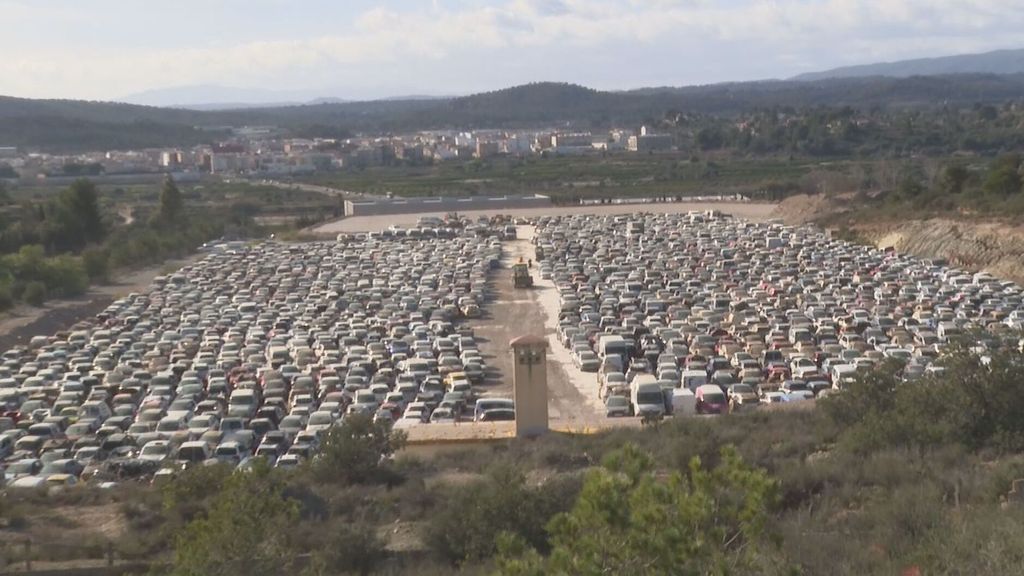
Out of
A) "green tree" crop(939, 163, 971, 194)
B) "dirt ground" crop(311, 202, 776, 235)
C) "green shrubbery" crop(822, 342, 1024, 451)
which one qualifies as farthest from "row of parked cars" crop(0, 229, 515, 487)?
"green tree" crop(939, 163, 971, 194)

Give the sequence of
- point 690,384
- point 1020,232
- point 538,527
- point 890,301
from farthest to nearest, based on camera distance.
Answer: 1. point 1020,232
2. point 890,301
3. point 690,384
4. point 538,527

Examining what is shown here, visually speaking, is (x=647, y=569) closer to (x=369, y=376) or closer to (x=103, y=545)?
(x=103, y=545)

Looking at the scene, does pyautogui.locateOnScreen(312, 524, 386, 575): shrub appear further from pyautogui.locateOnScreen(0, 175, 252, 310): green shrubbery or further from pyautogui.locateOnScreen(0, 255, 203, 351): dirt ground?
pyautogui.locateOnScreen(0, 175, 252, 310): green shrubbery

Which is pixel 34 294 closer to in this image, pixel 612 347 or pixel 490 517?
pixel 612 347

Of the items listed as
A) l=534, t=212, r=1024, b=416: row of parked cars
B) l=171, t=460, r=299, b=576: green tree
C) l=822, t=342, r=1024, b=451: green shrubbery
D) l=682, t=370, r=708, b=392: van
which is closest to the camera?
l=171, t=460, r=299, b=576: green tree

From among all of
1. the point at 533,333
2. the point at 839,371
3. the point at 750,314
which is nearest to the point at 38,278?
the point at 533,333

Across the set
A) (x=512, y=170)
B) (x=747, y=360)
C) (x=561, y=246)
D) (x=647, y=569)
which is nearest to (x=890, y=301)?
(x=747, y=360)

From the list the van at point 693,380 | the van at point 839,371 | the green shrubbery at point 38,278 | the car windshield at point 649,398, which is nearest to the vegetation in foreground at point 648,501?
the car windshield at point 649,398
